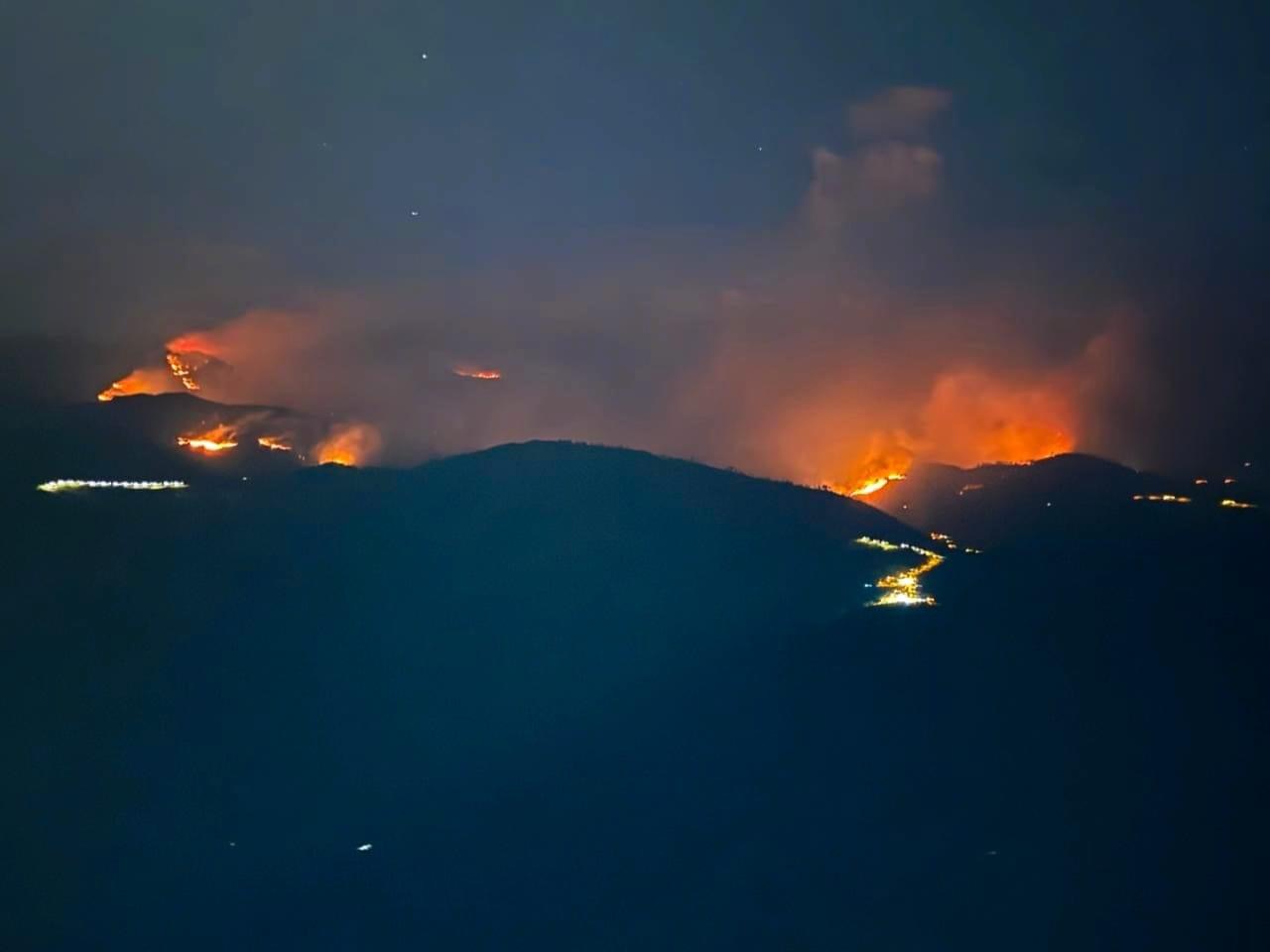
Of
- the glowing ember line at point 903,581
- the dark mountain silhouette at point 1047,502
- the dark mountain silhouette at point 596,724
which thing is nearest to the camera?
the dark mountain silhouette at point 596,724

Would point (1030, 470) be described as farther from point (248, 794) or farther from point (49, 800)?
point (49, 800)

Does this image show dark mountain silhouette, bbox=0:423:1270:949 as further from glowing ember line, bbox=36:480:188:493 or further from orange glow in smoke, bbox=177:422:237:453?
orange glow in smoke, bbox=177:422:237:453

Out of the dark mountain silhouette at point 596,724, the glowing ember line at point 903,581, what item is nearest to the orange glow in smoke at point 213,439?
the dark mountain silhouette at point 596,724

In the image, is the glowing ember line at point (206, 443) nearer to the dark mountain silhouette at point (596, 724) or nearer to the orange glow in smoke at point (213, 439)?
the orange glow in smoke at point (213, 439)

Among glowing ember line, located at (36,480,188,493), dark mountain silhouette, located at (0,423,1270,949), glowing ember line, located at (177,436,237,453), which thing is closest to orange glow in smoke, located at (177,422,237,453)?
glowing ember line, located at (177,436,237,453)

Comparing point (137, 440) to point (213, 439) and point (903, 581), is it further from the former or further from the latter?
point (903, 581)

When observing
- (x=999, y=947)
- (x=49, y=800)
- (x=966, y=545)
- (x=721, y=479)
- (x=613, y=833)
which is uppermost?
(x=721, y=479)

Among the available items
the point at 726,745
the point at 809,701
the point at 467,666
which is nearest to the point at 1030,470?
the point at 809,701
